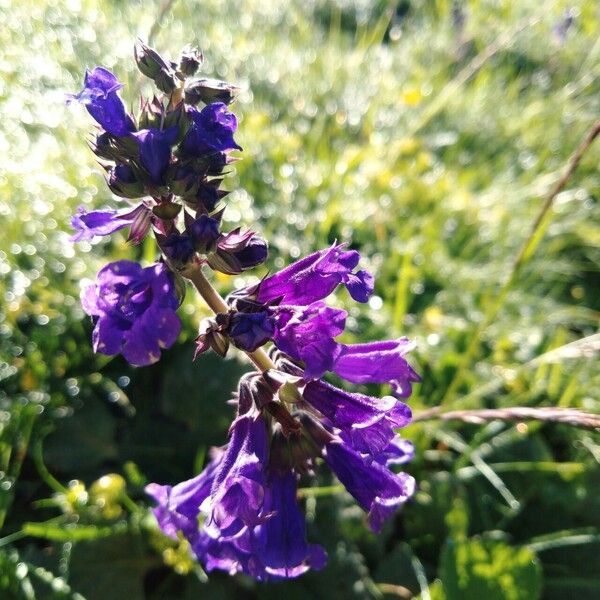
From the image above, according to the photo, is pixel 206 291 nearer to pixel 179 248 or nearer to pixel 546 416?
pixel 179 248

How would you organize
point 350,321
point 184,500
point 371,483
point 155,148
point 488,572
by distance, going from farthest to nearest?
point 350,321
point 488,572
point 184,500
point 371,483
point 155,148

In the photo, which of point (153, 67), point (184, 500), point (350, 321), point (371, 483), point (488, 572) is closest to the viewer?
point (153, 67)

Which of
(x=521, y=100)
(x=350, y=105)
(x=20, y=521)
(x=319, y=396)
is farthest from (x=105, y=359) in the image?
(x=521, y=100)

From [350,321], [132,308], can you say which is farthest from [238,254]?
[350,321]

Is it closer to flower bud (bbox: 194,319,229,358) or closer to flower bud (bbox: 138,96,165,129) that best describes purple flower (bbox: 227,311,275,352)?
flower bud (bbox: 194,319,229,358)

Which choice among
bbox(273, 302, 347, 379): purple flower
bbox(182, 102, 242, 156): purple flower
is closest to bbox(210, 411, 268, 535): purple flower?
bbox(273, 302, 347, 379): purple flower

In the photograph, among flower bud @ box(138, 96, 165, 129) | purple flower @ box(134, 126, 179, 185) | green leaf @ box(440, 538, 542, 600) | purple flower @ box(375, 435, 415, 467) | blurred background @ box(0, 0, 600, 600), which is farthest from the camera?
blurred background @ box(0, 0, 600, 600)

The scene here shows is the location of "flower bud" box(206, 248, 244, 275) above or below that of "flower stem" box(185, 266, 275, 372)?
above

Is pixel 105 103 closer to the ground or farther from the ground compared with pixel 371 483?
farther from the ground

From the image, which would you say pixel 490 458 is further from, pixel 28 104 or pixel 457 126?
pixel 457 126
